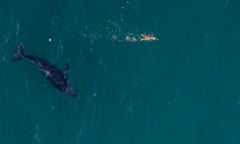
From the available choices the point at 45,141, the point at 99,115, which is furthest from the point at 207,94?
the point at 45,141

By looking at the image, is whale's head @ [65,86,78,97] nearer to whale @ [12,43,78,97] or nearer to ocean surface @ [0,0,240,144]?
whale @ [12,43,78,97]

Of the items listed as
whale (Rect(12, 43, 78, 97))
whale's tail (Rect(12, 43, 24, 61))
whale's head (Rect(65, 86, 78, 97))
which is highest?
whale's tail (Rect(12, 43, 24, 61))

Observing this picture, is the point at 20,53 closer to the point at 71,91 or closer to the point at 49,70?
the point at 49,70

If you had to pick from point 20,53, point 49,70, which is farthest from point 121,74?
point 20,53

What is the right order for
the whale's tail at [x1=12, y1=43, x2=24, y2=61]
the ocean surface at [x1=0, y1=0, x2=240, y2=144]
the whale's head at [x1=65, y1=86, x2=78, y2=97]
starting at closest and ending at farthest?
the whale's tail at [x1=12, y1=43, x2=24, y2=61] → the whale's head at [x1=65, y1=86, x2=78, y2=97] → the ocean surface at [x1=0, y1=0, x2=240, y2=144]

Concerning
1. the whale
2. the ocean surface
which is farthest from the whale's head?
the ocean surface

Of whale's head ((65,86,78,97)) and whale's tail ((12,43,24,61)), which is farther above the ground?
whale's tail ((12,43,24,61))

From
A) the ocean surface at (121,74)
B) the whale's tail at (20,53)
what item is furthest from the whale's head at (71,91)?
the whale's tail at (20,53)

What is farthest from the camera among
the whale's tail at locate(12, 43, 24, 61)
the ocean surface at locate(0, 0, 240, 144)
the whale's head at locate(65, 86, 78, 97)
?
the ocean surface at locate(0, 0, 240, 144)

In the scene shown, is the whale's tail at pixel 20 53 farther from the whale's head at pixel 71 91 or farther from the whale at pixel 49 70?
the whale's head at pixel 71 91
